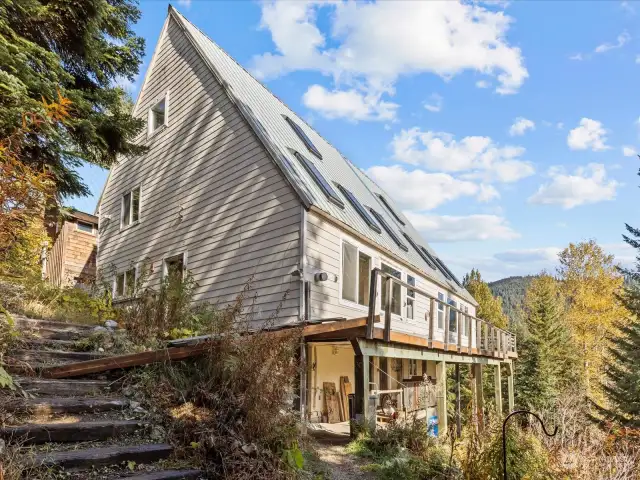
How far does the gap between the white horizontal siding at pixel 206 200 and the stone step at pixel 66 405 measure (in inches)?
178

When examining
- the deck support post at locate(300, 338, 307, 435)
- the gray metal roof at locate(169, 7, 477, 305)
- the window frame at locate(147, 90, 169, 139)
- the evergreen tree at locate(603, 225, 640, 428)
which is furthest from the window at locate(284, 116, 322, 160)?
the evergreen tree at locate(603, 225, 640, 428)

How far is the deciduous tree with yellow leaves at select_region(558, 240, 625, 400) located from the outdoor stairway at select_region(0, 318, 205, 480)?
3153cm

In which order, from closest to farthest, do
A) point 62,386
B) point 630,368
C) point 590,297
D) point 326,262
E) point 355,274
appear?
point 62,386
point 326,262
point 355,274
point 630,368
point 590,297

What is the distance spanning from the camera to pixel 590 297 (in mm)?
29703

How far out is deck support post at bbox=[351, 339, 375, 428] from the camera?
7.91 m

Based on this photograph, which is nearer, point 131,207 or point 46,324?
point 46,324

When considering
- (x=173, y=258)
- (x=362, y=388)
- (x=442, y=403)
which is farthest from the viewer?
(x=173, y=258)

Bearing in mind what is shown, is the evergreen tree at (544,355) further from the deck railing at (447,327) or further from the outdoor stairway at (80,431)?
the outdoor stairway at (80,431)

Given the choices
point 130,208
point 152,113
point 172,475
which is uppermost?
point 152,113

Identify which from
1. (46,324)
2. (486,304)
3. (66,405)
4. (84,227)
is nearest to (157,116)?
(84,227)

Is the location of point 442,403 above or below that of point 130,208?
below

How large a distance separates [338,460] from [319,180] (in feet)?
22.5

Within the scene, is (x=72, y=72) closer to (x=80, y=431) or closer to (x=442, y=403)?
(x=80, y=431)

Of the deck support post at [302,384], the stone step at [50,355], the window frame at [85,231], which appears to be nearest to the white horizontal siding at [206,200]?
the deck support post at [302,384]
